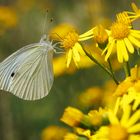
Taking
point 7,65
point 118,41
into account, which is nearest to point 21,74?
point 7,65

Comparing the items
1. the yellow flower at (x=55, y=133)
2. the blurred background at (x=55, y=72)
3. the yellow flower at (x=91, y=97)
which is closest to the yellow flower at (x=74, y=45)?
the blurred background at (x=55, y=72)

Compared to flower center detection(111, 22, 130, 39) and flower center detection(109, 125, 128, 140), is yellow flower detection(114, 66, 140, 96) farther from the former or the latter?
flower center detection(111, 22, 130, 39)

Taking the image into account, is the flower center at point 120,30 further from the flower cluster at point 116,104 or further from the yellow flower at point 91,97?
the yellow flower at point 91,97

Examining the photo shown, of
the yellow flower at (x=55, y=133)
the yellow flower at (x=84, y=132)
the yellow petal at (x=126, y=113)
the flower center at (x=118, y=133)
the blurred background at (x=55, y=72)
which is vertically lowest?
the flower center at (x=118, y=133)

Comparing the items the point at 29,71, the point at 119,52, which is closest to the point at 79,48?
the point at 119,52

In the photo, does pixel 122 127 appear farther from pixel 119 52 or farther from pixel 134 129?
pixel 119 52

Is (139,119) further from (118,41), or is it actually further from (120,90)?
(118,41)

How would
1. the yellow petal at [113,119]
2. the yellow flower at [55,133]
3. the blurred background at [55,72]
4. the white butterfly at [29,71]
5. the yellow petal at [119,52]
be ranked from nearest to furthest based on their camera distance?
the yellow petal at [113,119], the yellow petal at [119,52], the white butterfly at [29,71], the yellow flower at [55,133], the blurred background at [55,72]

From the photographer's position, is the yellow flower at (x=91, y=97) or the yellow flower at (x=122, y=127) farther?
the yellow flower at (x=91, y=97)
